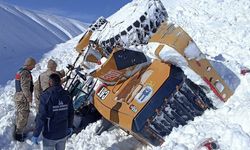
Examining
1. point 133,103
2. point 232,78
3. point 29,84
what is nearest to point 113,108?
point 133,103

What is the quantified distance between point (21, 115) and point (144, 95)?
85.2 inches

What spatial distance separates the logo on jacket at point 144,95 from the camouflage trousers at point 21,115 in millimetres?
1977

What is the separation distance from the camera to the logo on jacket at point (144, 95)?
328 inches

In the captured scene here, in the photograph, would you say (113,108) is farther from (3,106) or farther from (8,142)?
(3,106)

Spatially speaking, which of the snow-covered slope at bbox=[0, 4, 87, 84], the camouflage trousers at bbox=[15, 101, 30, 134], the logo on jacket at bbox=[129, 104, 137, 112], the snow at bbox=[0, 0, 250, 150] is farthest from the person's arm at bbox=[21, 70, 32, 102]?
the snow-covered slope at bbox=[0, 4, 87, 84]

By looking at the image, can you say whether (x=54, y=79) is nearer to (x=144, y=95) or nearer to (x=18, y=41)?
(x=144, y=95)

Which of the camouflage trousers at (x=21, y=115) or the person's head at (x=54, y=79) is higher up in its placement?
the person's head at (x=54, y=79)

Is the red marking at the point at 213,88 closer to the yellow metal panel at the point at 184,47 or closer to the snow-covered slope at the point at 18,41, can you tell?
the yellow metal panel at the point at 184,47

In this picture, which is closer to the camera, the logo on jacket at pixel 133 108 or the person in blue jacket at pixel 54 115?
the person in blue jacket at pixel 54 115

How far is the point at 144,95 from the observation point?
8.38 metres

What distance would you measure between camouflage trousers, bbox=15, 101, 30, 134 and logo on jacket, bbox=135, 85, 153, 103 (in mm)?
1977

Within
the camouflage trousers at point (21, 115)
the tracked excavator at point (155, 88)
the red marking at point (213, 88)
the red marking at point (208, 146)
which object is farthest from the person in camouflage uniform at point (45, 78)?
the red marking at point (208, 146)

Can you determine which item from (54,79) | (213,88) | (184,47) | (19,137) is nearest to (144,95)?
(184,47)

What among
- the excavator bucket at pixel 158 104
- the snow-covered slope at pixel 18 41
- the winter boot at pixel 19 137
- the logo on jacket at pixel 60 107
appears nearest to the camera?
the logo on jacket at pixel 60 107
